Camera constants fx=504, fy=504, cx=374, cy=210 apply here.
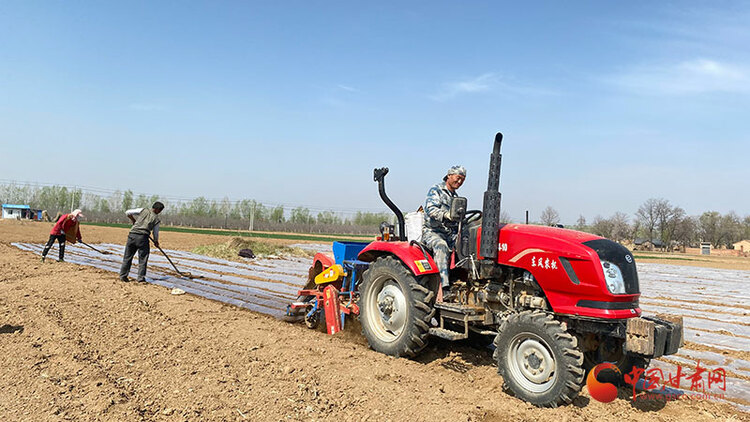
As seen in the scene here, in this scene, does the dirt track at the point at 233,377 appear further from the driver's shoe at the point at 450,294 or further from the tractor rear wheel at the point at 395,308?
the driver's shoe at the point at 450,294

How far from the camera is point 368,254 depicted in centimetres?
563

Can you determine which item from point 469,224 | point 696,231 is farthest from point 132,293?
point 696,231

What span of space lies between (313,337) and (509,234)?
2.56m

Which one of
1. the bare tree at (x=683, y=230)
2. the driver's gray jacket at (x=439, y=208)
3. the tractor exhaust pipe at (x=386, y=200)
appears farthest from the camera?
the bare tree at (x=683, y=230)

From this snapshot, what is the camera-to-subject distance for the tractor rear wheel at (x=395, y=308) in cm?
466

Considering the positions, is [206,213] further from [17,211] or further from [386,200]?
[386,200]

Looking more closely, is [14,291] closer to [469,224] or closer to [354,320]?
[354,320]

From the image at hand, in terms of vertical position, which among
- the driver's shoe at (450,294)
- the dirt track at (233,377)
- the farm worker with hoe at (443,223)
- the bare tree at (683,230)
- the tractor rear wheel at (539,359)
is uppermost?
the bare tree at (683,230)

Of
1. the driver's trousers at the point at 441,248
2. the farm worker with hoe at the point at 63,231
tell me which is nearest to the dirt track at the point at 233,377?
the driver's trousers at the point at 441,248

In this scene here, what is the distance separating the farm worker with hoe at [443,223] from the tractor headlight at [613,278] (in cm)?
144

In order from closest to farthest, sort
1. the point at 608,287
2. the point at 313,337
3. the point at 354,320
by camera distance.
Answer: the point at 608,287, the point at 313,337, the point at 354,320

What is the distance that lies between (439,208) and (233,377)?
7.73ft

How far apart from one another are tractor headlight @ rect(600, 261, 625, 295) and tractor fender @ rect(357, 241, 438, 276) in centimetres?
155

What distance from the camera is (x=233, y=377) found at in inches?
159
